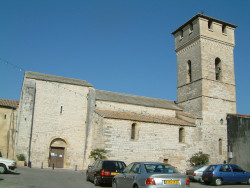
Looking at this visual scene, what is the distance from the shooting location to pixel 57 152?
2186cm

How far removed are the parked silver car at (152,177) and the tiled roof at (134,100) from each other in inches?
628

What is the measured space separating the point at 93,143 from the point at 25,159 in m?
5.84

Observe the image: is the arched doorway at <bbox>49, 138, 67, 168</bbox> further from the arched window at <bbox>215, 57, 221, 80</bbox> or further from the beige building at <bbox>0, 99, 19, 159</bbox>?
the arched window at <bbox>215, 57, 221, 80</bbox>

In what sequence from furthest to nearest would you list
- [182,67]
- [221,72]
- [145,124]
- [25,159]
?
[182,67]
[221,72]
[145,124]
[25,159]

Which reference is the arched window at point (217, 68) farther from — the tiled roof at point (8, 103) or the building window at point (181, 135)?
the tiled roof at point (8, 103)

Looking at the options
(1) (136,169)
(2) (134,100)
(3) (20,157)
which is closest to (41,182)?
(1) (136,169)

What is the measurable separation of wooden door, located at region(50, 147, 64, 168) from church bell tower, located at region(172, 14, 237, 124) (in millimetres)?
14270

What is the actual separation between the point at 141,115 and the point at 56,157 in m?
8.90

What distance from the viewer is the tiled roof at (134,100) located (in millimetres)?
24702

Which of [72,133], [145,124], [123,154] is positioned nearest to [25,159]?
[72,133]

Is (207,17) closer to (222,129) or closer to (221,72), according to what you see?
(221,72)

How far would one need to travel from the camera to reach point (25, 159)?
65.8 ft

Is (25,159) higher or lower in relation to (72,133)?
lower

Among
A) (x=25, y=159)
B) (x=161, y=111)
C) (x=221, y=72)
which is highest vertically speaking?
(x=221, y=72)
